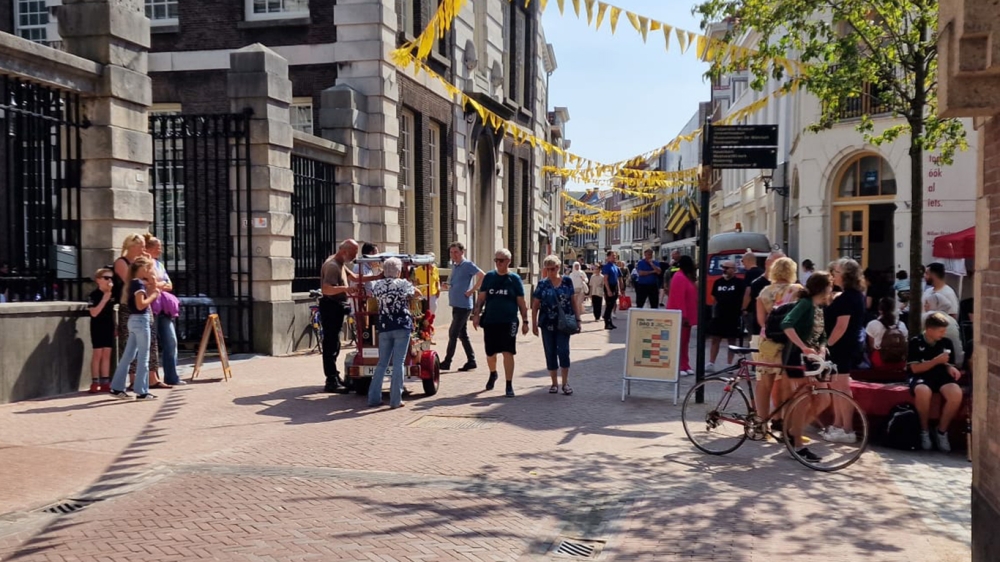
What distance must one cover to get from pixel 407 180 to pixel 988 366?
17168 mm

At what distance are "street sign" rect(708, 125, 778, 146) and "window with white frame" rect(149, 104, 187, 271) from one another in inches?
305

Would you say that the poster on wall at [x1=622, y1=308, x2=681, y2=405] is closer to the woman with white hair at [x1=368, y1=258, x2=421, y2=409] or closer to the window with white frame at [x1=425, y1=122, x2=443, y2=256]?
the woman with white hair at [x1=368, y1=258, x2=421, y2=409]

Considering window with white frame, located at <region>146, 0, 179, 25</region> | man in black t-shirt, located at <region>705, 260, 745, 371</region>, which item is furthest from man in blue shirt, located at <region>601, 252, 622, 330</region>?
window with white frame, located at <region>146, 0, 179, 25</region>

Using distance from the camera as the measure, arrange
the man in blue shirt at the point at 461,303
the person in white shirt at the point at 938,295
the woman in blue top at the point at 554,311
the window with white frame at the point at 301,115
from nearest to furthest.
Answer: the woman in blue top at the point at 554,311 < the person in white shirt at the point at 938,295 < the man in blue shirt at the point at 461,303 < the window with white frame at the point at 301,115

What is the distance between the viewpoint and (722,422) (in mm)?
8055

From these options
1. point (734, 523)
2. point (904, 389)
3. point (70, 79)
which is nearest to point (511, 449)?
point (734, 523)

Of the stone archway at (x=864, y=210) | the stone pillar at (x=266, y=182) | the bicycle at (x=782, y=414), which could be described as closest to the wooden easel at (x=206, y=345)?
the stone pillar at (x=266, y=182)

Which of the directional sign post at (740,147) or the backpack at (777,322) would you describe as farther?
the directional sign post at (740,147)

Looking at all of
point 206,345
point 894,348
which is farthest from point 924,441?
point 206,345

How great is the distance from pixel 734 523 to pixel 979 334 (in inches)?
71.9

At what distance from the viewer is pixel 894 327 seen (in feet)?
31.8

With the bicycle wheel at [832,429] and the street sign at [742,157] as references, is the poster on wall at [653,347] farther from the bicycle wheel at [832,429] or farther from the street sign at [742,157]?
the bicycle wheel at [832,429]

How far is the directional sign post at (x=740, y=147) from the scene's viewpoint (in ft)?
33.2

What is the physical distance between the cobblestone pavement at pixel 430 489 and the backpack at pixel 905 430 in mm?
178
